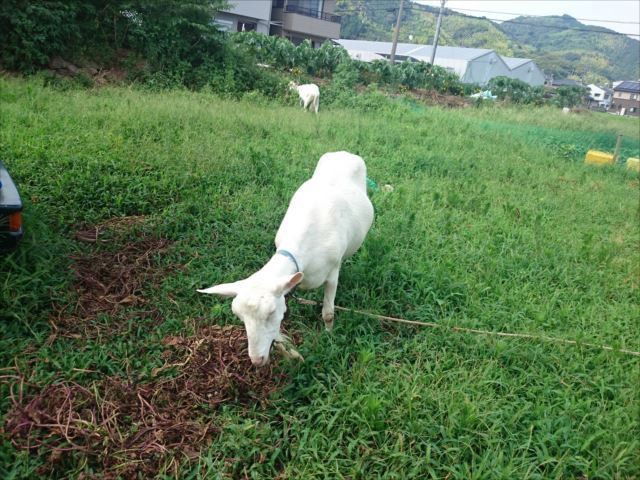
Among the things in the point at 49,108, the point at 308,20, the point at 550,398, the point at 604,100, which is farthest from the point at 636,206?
the point at 604,100

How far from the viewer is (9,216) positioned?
3.63m

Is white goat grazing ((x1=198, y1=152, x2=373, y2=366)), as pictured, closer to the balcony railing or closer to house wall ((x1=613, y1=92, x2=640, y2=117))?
the balcony railing

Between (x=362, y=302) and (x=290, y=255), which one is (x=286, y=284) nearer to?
(x=290, y=255)

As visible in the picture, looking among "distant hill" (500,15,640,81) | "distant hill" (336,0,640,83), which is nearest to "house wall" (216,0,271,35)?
"distant hill" (336,0,640,83)

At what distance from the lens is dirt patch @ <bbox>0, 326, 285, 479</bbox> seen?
274 centimetres

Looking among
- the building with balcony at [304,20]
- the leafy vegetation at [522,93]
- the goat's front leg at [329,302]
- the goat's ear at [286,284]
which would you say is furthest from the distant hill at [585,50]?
the goat's ear at [286,284]

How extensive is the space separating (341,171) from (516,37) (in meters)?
122

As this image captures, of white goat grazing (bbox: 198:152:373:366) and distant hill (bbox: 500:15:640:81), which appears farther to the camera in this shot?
distant hill (bbox: 500:15:640:81)

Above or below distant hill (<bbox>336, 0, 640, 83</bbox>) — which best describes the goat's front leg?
below

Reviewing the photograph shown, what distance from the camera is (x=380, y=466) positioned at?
2.88m

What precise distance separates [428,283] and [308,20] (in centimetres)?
3098

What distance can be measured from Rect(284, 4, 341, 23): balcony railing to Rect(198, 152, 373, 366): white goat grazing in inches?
1203

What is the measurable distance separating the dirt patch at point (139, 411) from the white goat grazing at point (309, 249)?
416 millimetres

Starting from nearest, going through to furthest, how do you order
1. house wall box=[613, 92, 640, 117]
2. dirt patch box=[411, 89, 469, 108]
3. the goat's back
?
the goat's back → dirt patch box=[411, 89, 469, 108] → house wall box=[613, 92, 640, 117]
